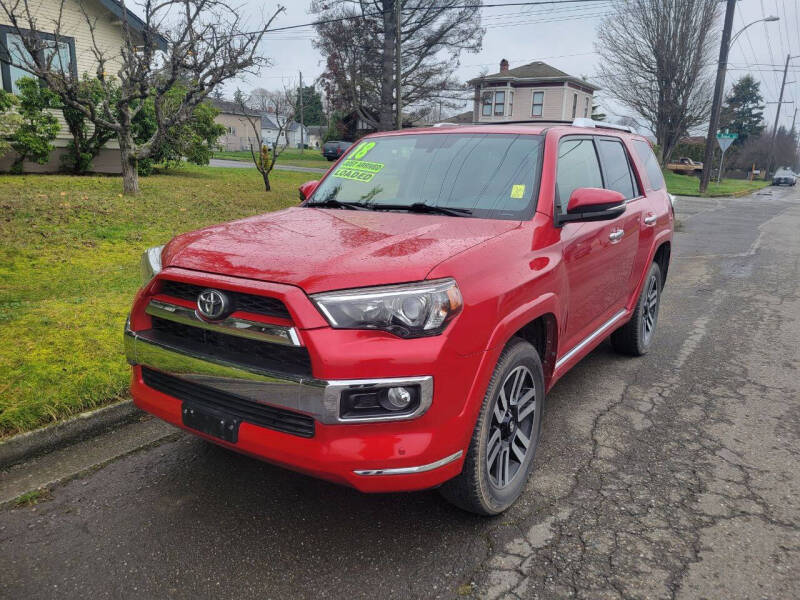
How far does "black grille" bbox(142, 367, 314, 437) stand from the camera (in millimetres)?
2355

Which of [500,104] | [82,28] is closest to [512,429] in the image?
[82,28]

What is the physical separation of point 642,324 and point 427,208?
8.76ft

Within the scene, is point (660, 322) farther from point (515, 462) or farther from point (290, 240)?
point (290, 240)

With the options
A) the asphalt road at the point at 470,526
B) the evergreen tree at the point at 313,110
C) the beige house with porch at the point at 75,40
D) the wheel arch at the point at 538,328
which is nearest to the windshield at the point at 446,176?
the wheel arch at the point at 538,328

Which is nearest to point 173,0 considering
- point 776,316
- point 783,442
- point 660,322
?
point 660,322

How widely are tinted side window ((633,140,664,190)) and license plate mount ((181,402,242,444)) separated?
4.16 metres

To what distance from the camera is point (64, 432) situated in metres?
3.49

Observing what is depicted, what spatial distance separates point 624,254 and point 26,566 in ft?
12.9

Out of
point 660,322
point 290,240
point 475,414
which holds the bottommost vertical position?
point 660,322

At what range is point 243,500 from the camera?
298cm

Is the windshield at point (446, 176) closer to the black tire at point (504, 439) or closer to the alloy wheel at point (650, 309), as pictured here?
the black tire at point (504, 439)

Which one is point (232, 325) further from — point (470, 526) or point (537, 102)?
point (537, 102)

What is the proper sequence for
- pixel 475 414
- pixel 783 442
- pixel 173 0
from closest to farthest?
pixel 475 414
pixel 783 442
pixel 173 0

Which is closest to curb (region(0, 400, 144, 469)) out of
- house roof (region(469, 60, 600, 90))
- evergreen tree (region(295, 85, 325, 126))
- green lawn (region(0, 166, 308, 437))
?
green lawn (region(0, 166, 308, 437))
